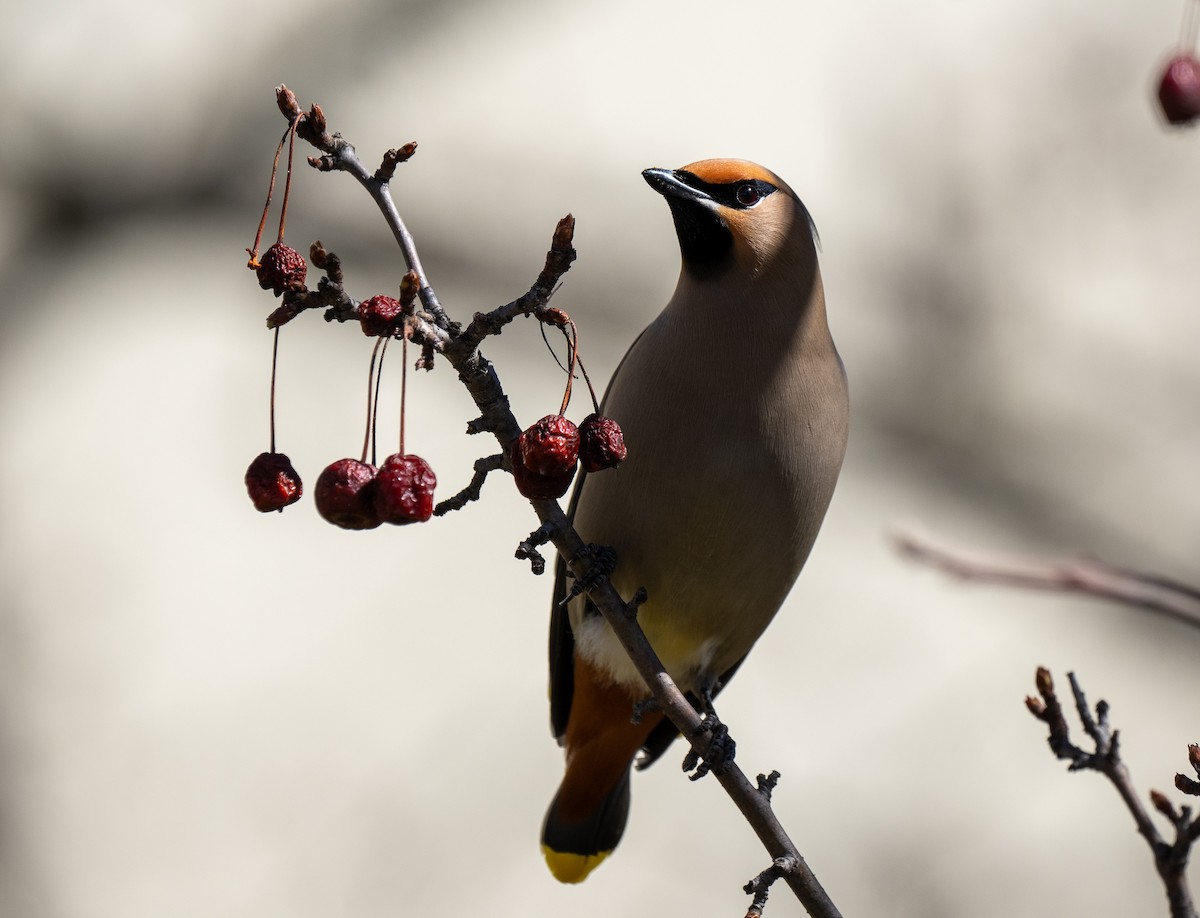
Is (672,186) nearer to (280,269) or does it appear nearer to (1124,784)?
(280,269)

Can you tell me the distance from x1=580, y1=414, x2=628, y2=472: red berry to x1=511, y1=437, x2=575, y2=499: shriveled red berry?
0.06 meters

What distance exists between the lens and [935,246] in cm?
742

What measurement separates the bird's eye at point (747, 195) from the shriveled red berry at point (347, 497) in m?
1.82

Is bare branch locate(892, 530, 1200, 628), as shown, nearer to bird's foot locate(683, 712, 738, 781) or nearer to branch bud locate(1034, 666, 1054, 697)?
branch bud locate(1034, 666, 1054, 697)

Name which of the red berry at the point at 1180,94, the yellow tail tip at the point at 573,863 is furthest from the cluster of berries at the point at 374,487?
the yellow tail tip at the point at 573,863

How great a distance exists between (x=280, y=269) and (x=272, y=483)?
38 centimetres

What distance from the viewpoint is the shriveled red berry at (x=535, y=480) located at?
251 cm

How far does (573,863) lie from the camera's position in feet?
16.3

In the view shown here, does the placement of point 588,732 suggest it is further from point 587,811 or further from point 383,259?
point 383,259

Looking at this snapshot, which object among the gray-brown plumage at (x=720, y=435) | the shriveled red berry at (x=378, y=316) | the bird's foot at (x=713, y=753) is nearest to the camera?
the shriveled red berry at (x=378, y=316)

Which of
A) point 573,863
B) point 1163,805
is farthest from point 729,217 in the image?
point 573,863

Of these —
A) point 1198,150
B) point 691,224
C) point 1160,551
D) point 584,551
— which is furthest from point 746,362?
point 1198,150

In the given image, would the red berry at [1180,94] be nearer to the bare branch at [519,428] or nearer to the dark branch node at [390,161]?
the bare branch at [519,428]

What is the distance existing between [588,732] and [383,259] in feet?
10.7
